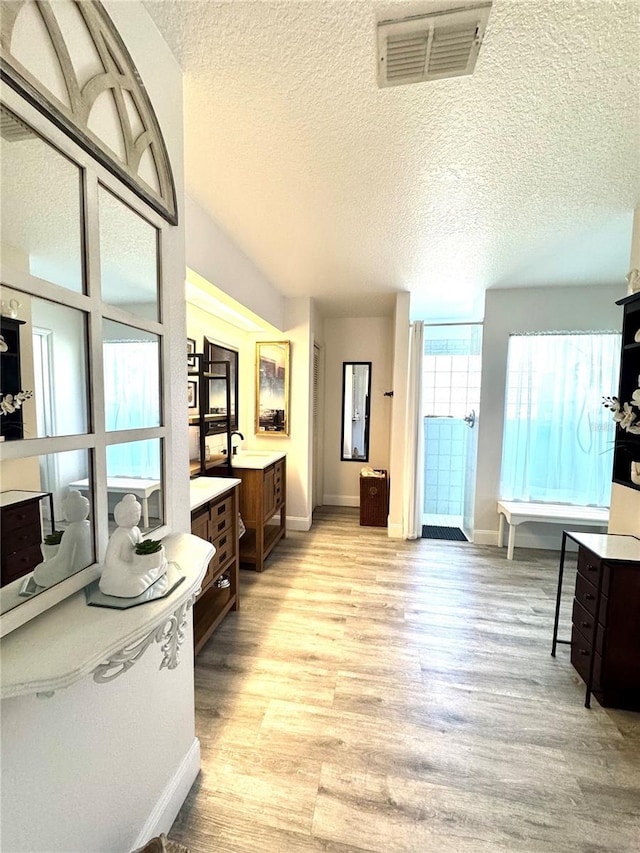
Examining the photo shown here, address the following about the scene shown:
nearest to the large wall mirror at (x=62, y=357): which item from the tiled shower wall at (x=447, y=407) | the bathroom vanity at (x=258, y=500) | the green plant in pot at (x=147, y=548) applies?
the green plant in pot at (x=147, y=548)

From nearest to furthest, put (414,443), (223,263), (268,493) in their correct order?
1. (223,263)
2. (268,493)
3. (414,443)

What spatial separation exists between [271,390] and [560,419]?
9.84ft

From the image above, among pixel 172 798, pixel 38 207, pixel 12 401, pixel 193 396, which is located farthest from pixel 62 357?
pixel 193 396

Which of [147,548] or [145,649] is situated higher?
[147,548]

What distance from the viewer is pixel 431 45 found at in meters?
1.05

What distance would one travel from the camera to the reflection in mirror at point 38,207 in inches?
25.5

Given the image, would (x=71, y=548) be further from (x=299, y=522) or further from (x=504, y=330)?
(x=504, y=330)

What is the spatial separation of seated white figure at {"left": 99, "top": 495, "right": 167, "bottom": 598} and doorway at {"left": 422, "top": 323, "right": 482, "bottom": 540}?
3252mm

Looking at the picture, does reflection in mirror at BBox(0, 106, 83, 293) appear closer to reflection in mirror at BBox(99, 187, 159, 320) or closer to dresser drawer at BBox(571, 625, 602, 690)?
reflection in mirror at BBox(99, 187, 159, 320)

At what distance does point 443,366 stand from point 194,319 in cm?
298

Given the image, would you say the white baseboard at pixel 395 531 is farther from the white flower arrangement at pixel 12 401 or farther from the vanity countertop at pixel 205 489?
the white flower arrangement at pixel 12 401

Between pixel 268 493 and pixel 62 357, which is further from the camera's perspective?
pixel 268 493

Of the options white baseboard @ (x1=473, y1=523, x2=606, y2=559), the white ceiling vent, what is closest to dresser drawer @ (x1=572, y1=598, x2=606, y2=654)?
white baseboard @ (x1=473, y1=523, x2=606, y2=559)

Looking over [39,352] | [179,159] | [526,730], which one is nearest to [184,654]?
[39,352]
